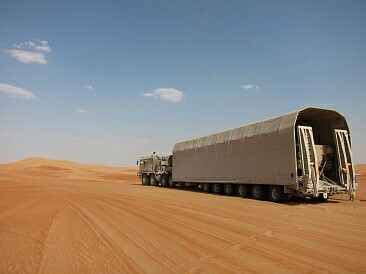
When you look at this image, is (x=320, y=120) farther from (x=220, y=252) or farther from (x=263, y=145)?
(x=220, y=252)

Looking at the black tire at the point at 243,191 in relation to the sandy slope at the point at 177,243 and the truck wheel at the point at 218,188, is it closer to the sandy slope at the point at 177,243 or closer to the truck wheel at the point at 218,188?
the truck wheel at the point at 218,188

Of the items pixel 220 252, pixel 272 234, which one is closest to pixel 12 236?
pixel 220 252

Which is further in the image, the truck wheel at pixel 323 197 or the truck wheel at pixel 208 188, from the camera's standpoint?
the truck wheel at pixel 208 188

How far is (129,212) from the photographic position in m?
9.65

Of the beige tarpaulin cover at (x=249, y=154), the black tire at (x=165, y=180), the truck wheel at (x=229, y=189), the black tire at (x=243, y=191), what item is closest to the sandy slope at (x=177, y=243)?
the beige tarpaulin cover at (x=249, y=154)

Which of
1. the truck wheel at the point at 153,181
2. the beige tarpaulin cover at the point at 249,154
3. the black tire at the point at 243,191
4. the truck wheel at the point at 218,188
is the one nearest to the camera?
the beige tarpaulin cover at the point at 249,154

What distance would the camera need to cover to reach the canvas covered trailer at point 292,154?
13039 millimetres

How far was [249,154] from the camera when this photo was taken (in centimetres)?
1603

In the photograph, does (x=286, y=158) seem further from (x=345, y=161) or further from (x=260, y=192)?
(x=345, y=161)

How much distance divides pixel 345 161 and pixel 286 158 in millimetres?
3509

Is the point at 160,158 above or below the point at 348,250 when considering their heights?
above

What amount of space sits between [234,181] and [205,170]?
3.67m

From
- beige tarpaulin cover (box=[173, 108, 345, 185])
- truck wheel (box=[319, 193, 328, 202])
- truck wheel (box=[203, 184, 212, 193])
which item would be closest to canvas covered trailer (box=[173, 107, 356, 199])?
beige tarpaulin cover (box=[173, 108, 345, 185])

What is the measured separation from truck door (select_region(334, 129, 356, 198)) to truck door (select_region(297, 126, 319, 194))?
2322 millimetres
